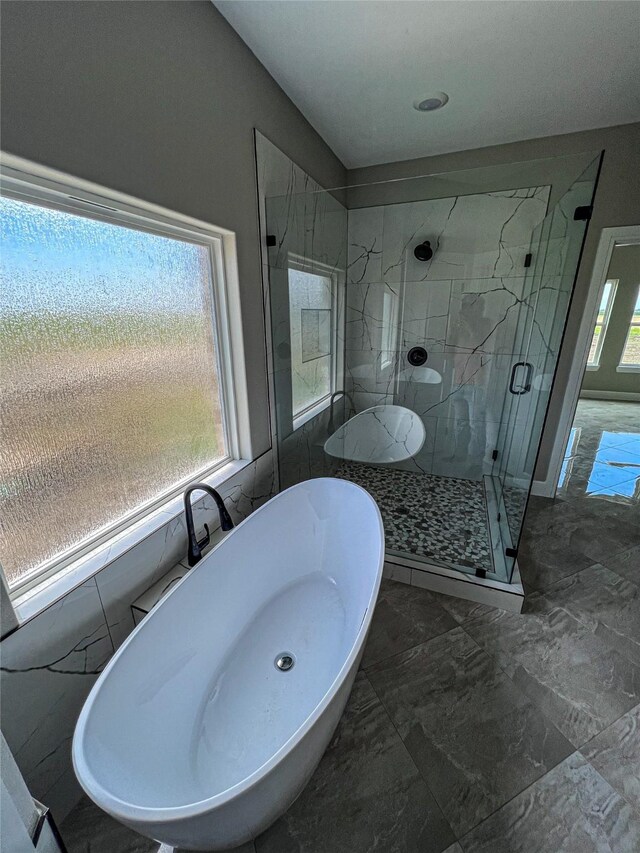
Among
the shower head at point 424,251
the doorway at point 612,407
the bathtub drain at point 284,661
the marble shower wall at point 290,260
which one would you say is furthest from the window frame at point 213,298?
the doorway at point 612,407

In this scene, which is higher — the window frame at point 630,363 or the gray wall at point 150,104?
the gray wall at point 150,104

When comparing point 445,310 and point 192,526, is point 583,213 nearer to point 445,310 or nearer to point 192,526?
point 445,310

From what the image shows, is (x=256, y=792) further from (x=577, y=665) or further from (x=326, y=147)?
(x=326, y=147)

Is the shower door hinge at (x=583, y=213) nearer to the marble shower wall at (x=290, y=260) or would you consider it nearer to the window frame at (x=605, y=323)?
the marble shower wall at (x=290, y=260)

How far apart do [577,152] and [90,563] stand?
3.75 metres

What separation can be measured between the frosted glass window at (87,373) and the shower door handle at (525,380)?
83.2 inches

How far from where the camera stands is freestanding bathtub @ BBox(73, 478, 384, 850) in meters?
0.83

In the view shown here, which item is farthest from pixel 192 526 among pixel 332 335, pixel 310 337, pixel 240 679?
pixel 332 335

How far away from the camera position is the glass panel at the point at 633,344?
5.75 meters

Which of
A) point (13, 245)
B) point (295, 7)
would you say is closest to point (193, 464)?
point (13, 245)

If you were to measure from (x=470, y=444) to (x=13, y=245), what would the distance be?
306 cm

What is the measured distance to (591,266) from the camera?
2539 mm

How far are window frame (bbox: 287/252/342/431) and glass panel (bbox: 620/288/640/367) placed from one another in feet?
18.8

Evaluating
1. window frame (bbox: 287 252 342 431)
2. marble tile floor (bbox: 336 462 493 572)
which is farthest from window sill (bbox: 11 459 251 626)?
marble tile floor (bbox: 336 462 493 572)
